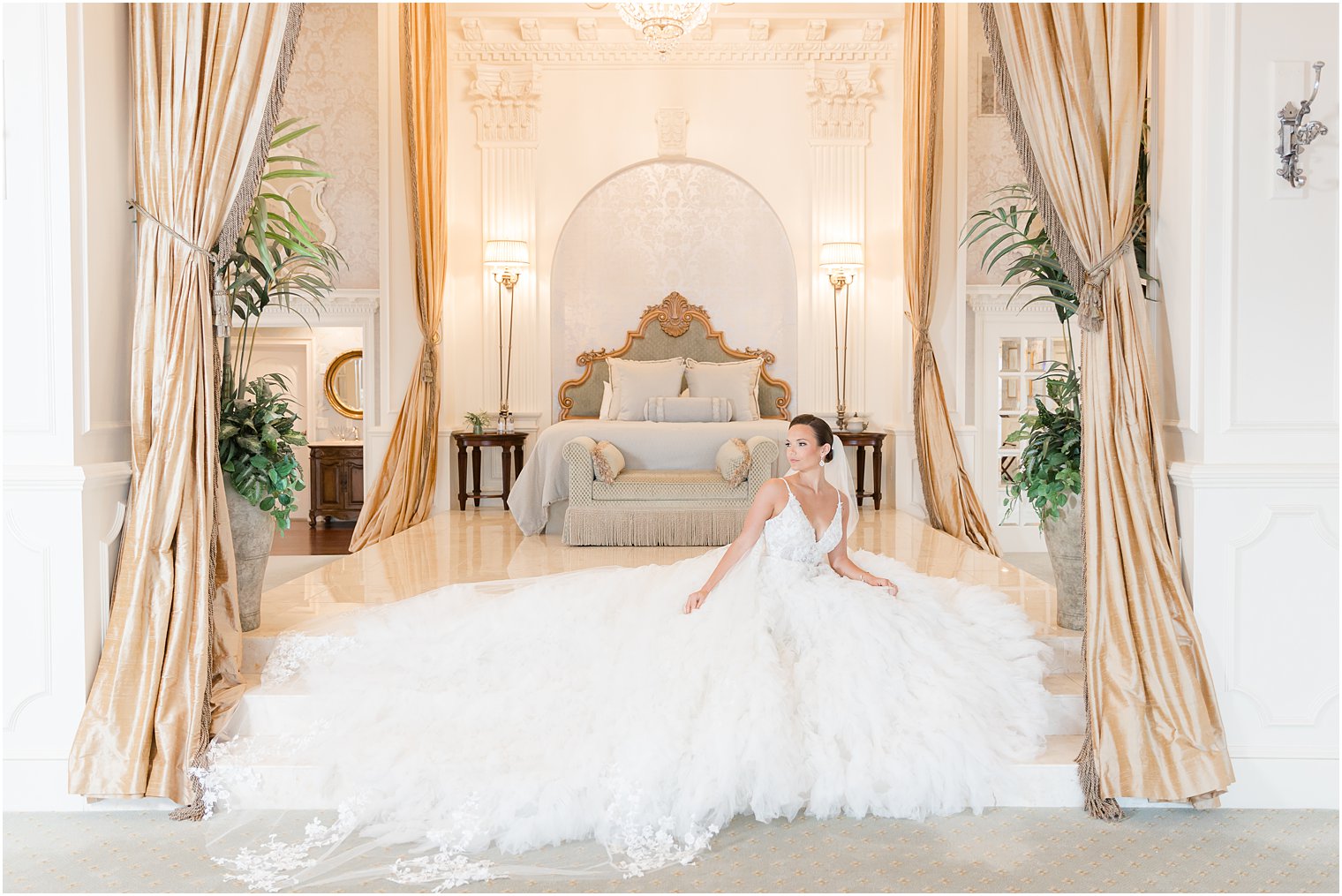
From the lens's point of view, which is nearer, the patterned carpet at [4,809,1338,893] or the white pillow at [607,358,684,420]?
the patterned carpet at [4,809,1338,893]

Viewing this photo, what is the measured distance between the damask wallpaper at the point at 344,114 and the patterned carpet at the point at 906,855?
5802mm

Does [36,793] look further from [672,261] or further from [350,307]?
[672,261]

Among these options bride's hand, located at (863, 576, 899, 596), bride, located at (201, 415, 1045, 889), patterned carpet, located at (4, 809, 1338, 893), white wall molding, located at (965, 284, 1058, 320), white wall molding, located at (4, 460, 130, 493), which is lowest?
patterned carpet, located at (4, 809, 1338, 893)

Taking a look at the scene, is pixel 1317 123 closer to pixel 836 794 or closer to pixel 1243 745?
pixel 1243 745

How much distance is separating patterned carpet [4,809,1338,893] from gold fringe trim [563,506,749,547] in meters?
3.57

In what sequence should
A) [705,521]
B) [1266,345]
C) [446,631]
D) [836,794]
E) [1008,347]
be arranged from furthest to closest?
[1008,347], [705,521], [446,631], [1266,345], [836,794]

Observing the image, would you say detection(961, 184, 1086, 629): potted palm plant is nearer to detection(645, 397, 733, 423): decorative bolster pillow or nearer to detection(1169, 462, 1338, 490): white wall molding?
detection(1169, 462, 1338, 490): white wall molding

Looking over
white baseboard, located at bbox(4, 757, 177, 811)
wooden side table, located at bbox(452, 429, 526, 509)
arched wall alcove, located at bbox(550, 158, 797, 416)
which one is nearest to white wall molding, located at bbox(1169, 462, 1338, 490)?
white baseboard, located at bbox(4, 757, 177, 811)

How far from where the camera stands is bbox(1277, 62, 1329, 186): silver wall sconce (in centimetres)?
288

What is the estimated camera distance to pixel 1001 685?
3.15 metres

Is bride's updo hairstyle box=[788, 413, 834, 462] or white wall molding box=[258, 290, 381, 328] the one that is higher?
white wall molding box=[258, 290, 381, 328]

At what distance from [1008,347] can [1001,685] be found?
5130 millimetres

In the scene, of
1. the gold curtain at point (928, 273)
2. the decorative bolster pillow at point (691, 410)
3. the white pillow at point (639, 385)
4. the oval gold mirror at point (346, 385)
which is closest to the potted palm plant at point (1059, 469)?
the gold curtain at point (928, 273)

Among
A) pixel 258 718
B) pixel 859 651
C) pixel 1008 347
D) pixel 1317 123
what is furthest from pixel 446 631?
pixel 1008 347
